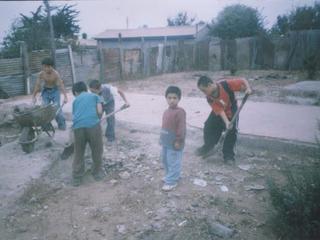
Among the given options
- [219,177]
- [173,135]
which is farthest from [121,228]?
[219,177]

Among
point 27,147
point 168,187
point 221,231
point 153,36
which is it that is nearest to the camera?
point 221,231

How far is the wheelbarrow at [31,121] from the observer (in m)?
5.29

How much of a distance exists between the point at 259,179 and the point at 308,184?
1.39m

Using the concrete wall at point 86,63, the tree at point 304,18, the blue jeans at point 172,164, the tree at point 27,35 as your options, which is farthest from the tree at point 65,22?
the blue jeans at point 172,164

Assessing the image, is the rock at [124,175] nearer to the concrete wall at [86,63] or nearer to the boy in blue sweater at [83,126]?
the boy in blue sweater at [83,126]

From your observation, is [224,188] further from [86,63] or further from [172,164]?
[86,63]

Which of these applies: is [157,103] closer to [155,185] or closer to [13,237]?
[155,185]

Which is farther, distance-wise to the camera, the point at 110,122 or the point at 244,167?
the point at 110,122

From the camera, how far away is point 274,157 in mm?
4980

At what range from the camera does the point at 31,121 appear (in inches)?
212

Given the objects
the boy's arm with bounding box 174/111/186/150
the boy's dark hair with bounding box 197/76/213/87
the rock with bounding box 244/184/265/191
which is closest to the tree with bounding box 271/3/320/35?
the boy's dark hair with bounding box 197/76/213/87

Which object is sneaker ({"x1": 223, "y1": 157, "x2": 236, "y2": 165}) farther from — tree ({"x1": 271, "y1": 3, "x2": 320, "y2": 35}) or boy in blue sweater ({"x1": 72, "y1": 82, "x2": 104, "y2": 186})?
tree ({"x1": 271, "y1": 3, "x2": 320, "y2": 35})

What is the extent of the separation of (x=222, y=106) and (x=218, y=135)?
1.99 ft

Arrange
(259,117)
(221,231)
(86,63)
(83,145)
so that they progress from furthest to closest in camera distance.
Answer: (86,63) → (259,117) → (83,145) → (221,231)
